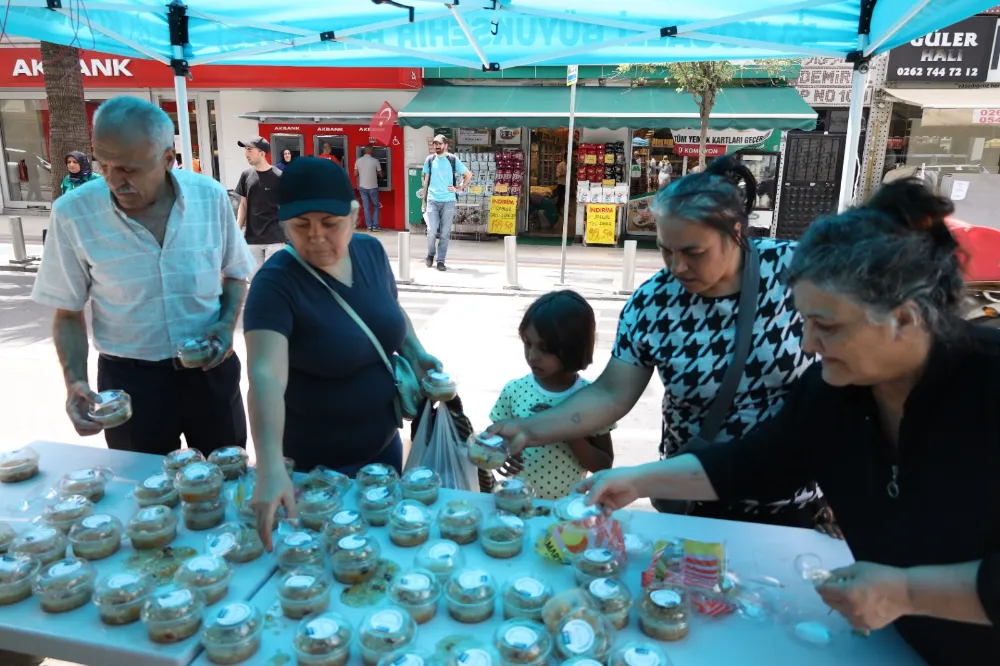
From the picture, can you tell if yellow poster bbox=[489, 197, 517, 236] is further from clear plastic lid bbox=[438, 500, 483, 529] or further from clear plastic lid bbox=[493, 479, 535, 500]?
clear plastic lid bbox=[438, 500, 483, 529]

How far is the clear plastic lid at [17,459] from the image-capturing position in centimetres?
197

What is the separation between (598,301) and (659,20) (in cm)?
447

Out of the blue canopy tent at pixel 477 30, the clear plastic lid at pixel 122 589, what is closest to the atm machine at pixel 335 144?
the blue canopy tent at pixel 477 30

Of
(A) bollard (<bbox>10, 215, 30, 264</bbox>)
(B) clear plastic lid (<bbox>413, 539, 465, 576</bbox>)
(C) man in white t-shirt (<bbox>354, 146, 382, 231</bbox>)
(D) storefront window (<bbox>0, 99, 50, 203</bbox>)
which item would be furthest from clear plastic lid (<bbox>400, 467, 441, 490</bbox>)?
(D) storefront window (<bbox>0, 99, 50, 203</bbox>)

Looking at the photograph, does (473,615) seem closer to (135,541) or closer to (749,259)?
(135,541)

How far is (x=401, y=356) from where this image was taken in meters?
2.29

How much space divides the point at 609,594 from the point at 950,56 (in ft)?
48.5

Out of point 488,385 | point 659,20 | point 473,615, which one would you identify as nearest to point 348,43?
point 659,20

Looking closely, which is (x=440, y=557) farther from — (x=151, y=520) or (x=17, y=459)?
(x=17, y=459)

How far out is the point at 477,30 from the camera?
439cm

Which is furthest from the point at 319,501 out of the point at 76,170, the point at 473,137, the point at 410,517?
the point at 473,137

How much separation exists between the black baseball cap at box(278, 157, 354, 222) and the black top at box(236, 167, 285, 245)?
5596 millimetres

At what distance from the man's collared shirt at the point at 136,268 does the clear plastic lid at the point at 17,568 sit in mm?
953

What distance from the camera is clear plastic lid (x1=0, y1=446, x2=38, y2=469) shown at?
1.97 m
